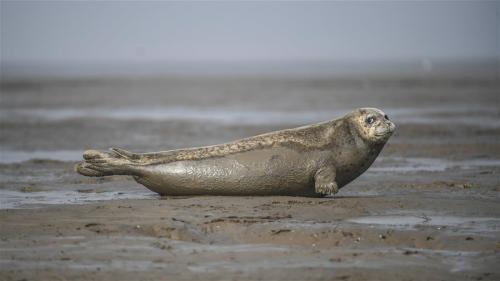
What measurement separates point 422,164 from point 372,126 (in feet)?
15.4

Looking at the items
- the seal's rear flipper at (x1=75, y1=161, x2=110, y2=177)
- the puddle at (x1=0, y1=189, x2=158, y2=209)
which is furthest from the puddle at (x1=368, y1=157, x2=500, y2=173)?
the seal's rear flipper at (x1=75, y1=161, x2=110, y2=177)

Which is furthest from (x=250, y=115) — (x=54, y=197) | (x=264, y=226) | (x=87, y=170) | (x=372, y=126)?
(x=264, y=226)

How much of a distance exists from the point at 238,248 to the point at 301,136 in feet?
9.69

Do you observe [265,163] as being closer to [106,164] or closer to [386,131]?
[386,131]

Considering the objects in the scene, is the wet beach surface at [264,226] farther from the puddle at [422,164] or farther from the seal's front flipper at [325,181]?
the seal's front flipper at [325,181]

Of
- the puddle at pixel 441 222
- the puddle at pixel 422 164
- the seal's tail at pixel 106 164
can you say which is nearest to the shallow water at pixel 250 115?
the puddle at pixel 422 164

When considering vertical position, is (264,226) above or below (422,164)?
below

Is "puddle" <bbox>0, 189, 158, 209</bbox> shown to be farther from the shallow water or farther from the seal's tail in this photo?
the shallow water

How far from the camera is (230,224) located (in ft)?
32.0

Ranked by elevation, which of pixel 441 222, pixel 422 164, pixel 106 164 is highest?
pixel 106 164

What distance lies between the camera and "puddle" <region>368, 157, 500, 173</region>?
15.3 meters

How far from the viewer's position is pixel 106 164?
1143cm

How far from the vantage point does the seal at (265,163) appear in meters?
11.3

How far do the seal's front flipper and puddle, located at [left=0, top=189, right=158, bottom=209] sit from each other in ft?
6.14
